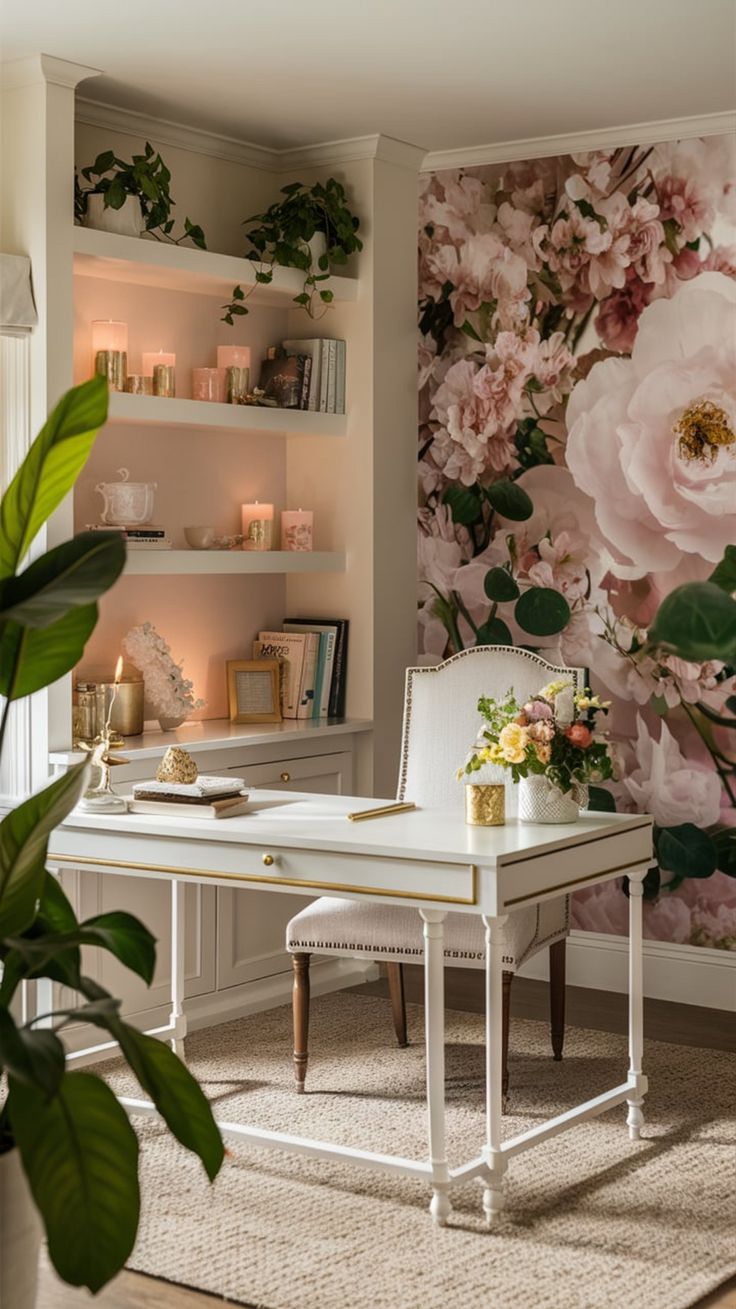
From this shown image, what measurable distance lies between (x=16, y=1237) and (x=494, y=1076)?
1401mm

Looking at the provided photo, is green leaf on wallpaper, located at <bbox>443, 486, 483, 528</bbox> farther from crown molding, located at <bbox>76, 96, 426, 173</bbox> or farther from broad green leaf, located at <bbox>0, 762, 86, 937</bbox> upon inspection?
broad green leaf, located at <bbox>0, 762, 86, 937</bbox>

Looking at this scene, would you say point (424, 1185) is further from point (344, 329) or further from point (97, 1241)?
point (344, 329)

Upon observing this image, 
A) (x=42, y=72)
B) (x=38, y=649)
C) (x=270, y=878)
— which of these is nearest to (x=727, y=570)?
(x=270, y=878)

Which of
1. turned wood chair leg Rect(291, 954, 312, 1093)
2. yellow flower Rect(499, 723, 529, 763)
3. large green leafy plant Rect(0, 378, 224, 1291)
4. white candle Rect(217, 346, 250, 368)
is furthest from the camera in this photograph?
white candle Rect(217, 346, 250, 368)

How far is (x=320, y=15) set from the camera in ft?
12.5

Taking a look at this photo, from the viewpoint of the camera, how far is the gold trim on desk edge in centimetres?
318

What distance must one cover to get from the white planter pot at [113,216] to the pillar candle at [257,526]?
0.95 m

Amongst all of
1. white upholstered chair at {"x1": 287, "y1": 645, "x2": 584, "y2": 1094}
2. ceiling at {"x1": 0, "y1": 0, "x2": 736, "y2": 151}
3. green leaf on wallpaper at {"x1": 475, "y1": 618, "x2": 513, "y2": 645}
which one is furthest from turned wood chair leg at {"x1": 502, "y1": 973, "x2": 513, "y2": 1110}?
ceiling at {"x1": 0, "y1": 0, "x2": 736, "y2": 151}

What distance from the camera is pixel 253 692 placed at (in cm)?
495

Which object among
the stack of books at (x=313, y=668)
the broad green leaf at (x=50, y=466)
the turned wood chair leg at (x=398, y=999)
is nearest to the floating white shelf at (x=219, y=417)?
the stack of books at (x=313, y=668)

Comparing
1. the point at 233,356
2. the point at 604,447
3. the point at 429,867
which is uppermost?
the point at 233,356

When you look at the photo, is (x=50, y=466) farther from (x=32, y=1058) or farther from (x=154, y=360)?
(x=154, y=360)

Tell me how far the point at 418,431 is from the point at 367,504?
0.35 metres

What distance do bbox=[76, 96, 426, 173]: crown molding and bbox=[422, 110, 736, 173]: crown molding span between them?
0.35 feet
